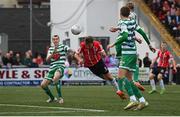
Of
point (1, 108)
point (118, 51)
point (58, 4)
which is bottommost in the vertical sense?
point (1, 108)

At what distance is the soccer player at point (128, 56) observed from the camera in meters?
18.3

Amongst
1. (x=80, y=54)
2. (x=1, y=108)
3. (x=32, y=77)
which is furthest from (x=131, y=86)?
(x=32, y=77)

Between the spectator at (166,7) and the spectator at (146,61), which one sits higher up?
the spectator at (166,7)

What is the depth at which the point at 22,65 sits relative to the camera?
43.9 m

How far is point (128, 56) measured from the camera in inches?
730

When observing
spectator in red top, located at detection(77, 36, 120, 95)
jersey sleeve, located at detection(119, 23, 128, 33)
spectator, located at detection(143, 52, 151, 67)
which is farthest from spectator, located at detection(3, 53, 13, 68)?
jersey sleeve, located at detection(119, 23, 128, 33)

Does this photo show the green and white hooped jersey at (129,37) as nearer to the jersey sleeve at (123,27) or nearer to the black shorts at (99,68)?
the jersey sleeve at (123,27)

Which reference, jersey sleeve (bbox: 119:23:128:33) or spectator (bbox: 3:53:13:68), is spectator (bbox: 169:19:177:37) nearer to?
spectator (bbox: 3:53:13:68)

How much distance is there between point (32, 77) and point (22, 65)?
2814 millimetres

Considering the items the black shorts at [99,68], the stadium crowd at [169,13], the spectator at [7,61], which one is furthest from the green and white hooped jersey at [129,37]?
the stadium crowd at [169,13]

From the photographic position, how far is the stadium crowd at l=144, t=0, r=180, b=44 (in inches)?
1795

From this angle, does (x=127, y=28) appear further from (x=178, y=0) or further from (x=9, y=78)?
(x=178, y=0)

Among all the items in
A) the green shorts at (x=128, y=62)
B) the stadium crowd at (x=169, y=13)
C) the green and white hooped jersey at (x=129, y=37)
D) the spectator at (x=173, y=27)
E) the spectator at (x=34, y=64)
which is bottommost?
the spectator at (x=34, y=64)

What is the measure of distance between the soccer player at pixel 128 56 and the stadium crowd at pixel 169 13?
26.8 meters
